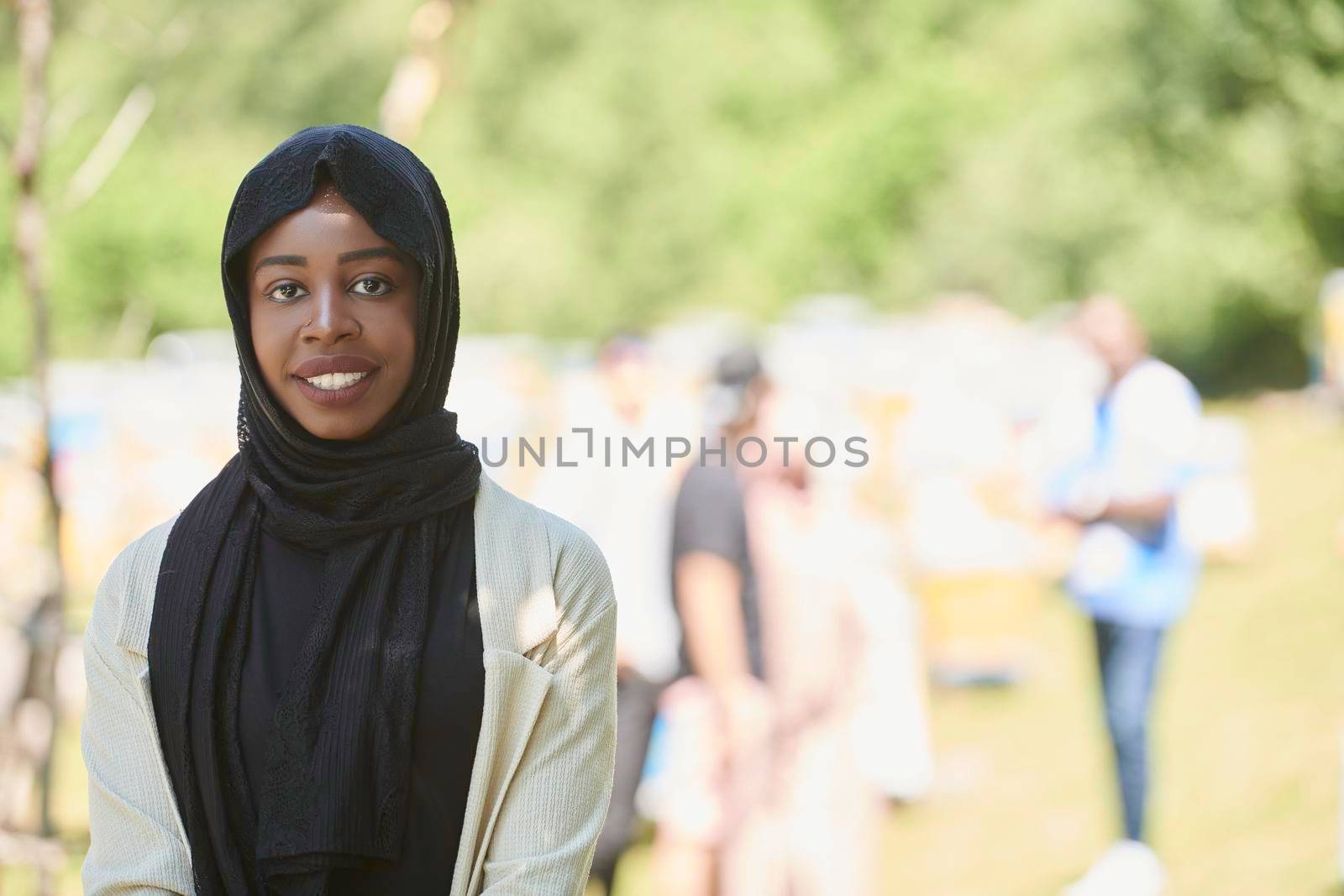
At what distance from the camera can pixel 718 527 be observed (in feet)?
14.3

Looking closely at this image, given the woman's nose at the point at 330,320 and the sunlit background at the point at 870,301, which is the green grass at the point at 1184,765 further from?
the woman's nose at the point at 330,320

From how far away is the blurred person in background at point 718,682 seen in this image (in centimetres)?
438

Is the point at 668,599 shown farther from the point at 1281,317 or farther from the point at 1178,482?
the point at 1281,317

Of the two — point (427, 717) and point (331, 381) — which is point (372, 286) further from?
point (427, 717)

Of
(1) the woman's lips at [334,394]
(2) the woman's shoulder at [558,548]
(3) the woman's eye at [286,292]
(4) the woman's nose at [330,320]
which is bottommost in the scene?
(2) the woman's shoulder at [558,548]

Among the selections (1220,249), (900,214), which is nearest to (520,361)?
(1220,249)

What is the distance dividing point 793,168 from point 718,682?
3773 cm

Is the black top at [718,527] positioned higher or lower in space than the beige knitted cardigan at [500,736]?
higher

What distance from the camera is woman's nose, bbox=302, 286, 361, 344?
4.99 ft

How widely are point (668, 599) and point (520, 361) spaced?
11580 millimetres

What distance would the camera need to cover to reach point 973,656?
867 cm

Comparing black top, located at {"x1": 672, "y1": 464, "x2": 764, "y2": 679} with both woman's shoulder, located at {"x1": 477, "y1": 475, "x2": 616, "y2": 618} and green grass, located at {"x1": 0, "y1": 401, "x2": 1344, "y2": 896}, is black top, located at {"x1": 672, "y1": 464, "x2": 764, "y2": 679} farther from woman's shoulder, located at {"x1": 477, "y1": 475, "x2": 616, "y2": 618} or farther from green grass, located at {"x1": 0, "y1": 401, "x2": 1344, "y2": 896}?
woman's shoulder, located at {"x1": 477, "y1": 475, "x2": 616, "y2": 618}

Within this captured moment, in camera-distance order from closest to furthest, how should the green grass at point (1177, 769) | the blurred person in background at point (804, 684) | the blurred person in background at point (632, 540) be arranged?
1. the blurred person in background at point (804, 684)
2. the blurred person in background at point (632, 540)
3. the green grass at point (1177, 769)

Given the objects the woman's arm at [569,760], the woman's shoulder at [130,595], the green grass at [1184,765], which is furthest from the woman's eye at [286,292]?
the green grass at [1184,765]
